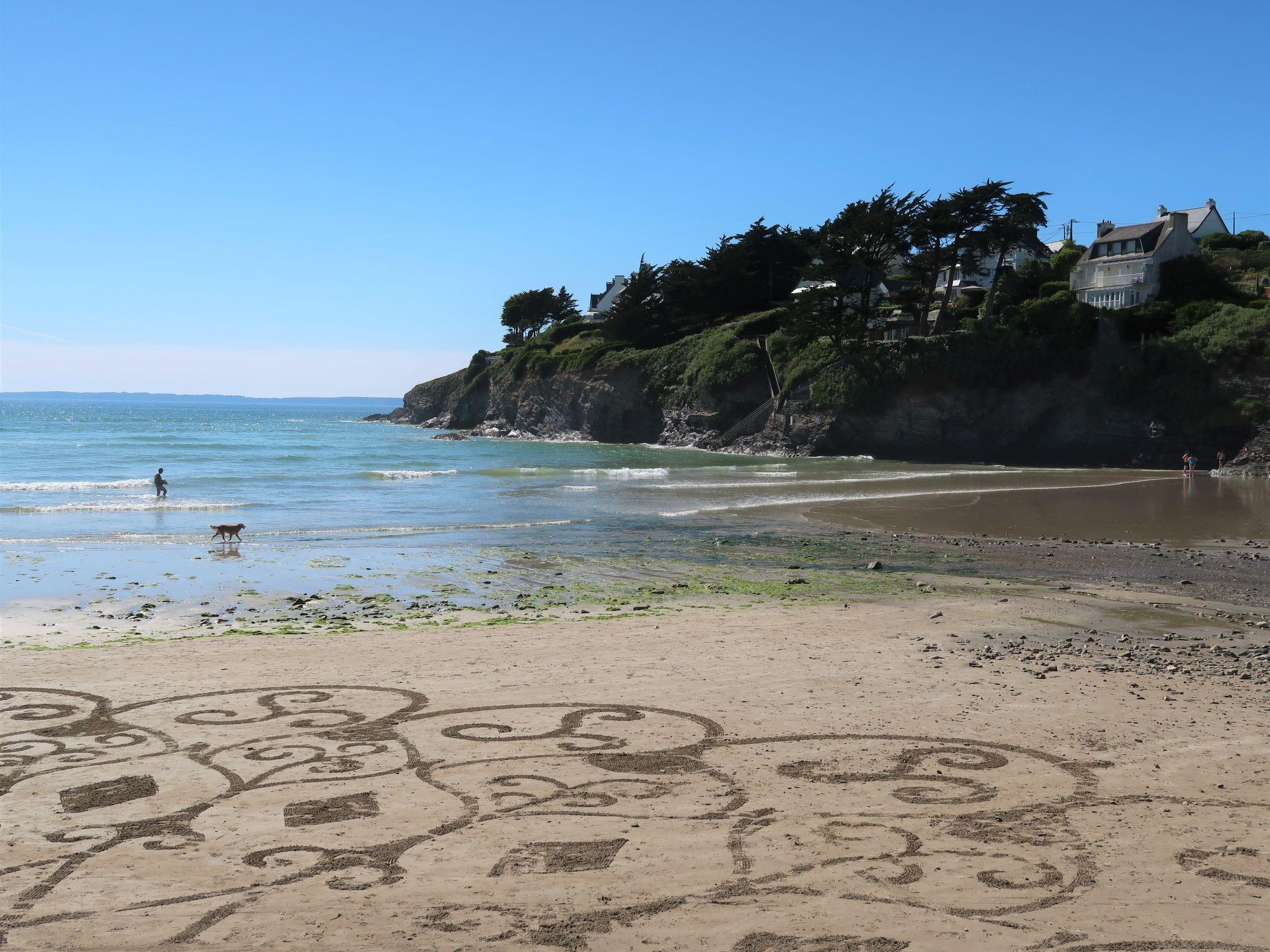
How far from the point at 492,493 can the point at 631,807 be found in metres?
32.3

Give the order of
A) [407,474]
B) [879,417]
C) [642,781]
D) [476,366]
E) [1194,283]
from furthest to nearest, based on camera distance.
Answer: [476,366], [879,417], [1194,283], [407,474], [642,781]

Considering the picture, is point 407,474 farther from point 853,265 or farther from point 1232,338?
point 1232,338

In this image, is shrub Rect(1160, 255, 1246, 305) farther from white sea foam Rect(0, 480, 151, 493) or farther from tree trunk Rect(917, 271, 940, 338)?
white sea foam Rect(0, 480, 151, 493)

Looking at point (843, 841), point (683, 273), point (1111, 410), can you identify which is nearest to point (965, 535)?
point (843, 841)

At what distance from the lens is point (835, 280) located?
66.2 m

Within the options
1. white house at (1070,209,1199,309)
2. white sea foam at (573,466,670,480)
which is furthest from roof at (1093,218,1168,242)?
white sea foam at (573,466,670,480)

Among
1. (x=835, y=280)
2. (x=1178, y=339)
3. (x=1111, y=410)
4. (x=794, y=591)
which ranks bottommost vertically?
(x=794, y=591)

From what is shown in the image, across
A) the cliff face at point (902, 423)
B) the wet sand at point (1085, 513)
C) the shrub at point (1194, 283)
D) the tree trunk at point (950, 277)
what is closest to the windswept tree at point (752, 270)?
the cliff face at point (902, 423)

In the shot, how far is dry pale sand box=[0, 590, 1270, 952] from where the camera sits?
470 centimetres

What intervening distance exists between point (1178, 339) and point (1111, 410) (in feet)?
16.7

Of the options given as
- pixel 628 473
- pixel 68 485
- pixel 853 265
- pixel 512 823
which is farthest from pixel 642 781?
pixel 853 265

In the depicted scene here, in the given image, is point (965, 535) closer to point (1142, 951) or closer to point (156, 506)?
point (1142, 951)

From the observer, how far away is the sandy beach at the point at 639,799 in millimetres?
4719

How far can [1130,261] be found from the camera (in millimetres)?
60344
